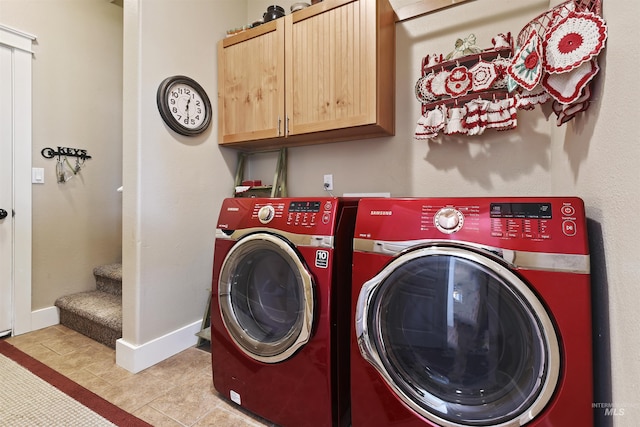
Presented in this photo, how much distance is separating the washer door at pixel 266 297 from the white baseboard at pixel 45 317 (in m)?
1.87

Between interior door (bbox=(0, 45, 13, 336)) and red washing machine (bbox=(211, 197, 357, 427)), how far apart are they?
71.6 inches

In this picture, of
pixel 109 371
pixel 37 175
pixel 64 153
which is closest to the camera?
pixel 109 371

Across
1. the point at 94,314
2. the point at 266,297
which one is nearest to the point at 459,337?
the point at 266,297

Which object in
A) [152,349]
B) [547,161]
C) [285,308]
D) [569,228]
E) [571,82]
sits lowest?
[152,349]

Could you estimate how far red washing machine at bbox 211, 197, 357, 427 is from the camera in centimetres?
112

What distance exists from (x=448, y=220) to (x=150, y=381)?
1747 mm

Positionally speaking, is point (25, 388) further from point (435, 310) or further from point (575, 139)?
point (575, 139)

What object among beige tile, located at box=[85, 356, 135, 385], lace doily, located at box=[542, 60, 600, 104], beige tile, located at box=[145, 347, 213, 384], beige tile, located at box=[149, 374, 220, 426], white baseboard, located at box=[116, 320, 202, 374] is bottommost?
beige tile, located at box=[149, 374, 220, 426]

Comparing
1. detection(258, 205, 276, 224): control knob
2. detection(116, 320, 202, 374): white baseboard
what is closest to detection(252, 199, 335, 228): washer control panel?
detection(258, 205, 276, 224): control knob

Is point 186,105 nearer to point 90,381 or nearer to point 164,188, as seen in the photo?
point 164,188

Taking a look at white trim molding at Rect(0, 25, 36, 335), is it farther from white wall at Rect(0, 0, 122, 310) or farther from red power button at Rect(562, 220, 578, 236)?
red power button at Rect(562, 220, 578, 236)

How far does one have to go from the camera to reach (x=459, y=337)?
0.93 m

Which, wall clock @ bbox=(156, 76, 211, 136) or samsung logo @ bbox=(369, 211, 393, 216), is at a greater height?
wall clock @ bbox=(156, 76, 211, 136)

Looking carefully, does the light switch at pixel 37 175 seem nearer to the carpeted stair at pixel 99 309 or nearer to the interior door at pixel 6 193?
the interior door at pixel 6 193
